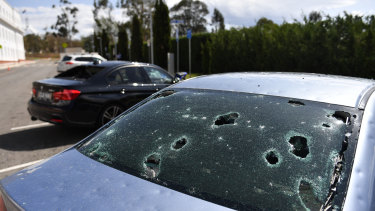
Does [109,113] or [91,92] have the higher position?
[91,92]

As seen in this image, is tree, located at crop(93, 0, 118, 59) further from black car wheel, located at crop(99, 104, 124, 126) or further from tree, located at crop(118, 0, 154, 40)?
black car wheel, located at crop(99, 104, 124, 126)

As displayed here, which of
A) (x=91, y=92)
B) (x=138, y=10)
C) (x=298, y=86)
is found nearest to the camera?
(x=298, y=86)

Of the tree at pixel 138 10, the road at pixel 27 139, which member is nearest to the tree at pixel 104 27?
the tree at pixel 138 10

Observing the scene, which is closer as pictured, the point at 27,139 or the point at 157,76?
the point at 27,139

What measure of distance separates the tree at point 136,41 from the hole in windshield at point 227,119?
36.5m

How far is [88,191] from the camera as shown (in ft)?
4.52

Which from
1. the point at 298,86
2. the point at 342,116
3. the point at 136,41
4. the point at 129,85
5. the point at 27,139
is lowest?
the point at 27,139

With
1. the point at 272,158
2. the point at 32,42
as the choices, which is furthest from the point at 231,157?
the point at 32,42

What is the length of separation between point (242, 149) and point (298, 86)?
604 mm

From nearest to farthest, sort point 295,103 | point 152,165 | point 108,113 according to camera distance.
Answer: point 152,165 < point 295,103 < point 108,113

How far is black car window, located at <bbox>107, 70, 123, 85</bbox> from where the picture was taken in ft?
20.6

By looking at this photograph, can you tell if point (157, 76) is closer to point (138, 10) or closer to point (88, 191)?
point (88, 191)

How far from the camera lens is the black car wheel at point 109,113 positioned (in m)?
6.02

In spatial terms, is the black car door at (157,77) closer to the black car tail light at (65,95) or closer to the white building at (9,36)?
the black car tail light at (65,95)
